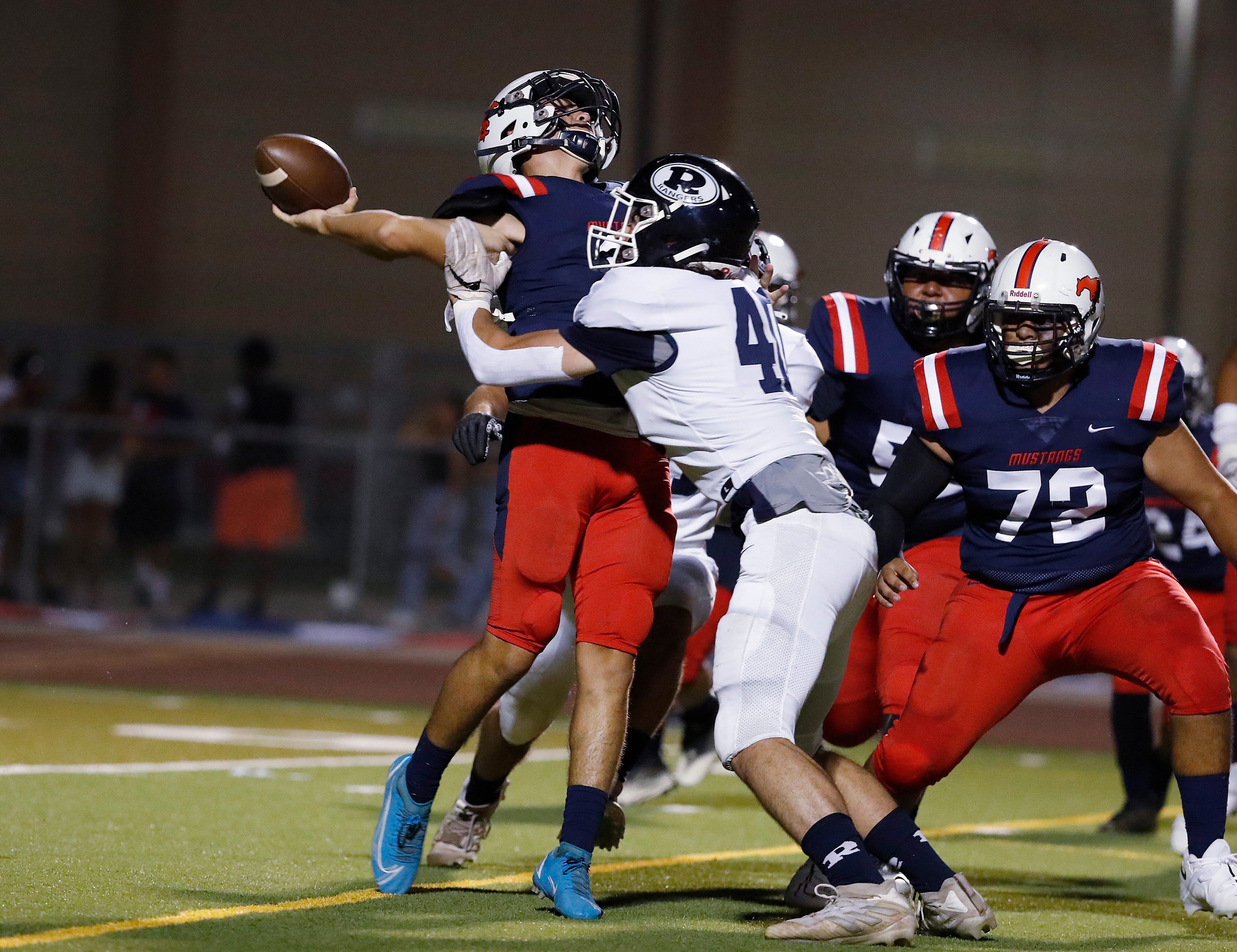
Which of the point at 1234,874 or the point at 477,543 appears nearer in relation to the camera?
the point at 1234,874

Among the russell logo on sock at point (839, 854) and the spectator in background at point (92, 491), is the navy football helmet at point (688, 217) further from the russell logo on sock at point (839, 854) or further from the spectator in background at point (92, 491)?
the spectator in background at point (92, 491)

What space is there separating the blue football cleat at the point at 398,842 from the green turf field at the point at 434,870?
0.06m

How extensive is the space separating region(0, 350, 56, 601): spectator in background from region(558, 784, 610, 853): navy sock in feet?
31.1

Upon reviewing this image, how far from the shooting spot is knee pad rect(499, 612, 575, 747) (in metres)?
4.56

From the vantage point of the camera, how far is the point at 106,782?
6000 mm

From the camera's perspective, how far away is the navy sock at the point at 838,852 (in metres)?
3.67

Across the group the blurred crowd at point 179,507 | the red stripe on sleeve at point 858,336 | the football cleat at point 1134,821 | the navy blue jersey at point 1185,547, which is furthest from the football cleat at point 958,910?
the blurred crowd at point 179,507

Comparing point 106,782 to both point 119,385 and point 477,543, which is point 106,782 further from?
point 119,385

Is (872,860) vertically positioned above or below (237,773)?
above

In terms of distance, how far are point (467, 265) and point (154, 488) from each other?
30.5 feet

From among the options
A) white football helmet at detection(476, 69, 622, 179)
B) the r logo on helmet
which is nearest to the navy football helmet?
A: the r logo on helmet

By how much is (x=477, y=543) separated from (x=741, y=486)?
9.03 metres

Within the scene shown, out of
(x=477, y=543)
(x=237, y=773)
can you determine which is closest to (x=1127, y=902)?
(x=237, y=773)

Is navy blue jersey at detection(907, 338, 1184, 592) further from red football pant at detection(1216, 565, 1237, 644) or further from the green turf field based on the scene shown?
red football pant at detection(1216, 565, 1237, 644)
